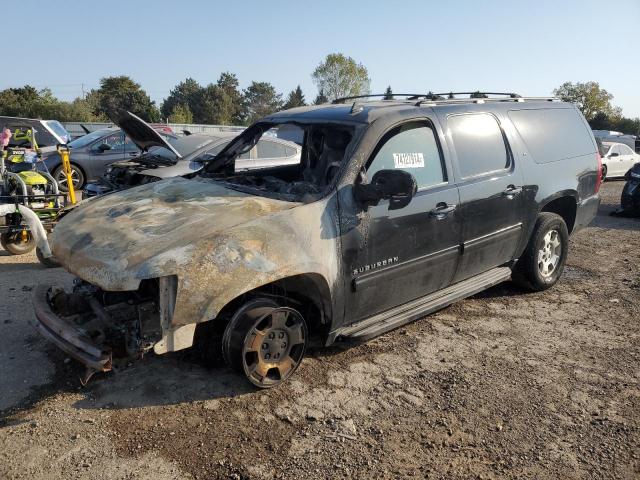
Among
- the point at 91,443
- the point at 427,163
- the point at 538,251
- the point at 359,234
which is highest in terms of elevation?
the point at 427,163

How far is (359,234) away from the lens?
3.48 metres

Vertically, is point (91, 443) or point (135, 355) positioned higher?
point (135, 355)

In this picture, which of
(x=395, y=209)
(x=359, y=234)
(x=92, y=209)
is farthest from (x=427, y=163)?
(x=92, y=209)

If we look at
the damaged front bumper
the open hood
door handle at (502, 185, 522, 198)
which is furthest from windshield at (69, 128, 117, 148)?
door handle at (502, 185, 522, 198)

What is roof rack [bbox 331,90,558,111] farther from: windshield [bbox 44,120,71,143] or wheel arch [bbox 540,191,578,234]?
windshield [bbox 44,120,71,143]

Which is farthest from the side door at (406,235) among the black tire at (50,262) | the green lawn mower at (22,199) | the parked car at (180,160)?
the green lawn mower at (22,199)

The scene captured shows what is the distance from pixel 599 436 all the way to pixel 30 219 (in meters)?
4.49

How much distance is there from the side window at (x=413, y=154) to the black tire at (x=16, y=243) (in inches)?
206

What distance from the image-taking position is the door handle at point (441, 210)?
391 centimetres

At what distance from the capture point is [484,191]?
4312 mm

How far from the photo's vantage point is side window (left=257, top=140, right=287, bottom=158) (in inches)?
294

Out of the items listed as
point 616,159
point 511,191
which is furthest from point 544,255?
point 616,159

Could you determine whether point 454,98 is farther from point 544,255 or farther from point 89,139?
point 89,139

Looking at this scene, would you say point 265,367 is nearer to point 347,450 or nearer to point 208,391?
point 208,391
